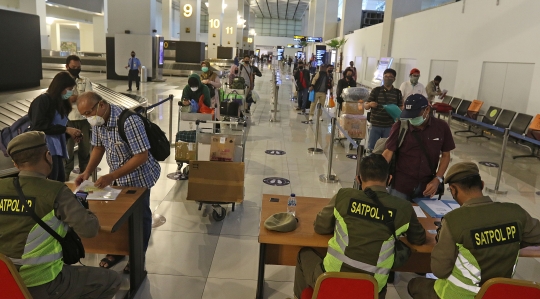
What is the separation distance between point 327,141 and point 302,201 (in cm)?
723

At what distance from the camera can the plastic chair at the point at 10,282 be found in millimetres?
2237

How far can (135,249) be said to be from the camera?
3.72m

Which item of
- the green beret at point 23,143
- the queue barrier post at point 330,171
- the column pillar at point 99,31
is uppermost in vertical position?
the column pillar at point 99,31

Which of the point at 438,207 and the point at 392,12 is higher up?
the point at 392,12

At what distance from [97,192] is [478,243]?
2853 millimetres

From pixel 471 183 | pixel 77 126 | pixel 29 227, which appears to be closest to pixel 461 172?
pixel 471 183

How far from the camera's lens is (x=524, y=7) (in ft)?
36.7

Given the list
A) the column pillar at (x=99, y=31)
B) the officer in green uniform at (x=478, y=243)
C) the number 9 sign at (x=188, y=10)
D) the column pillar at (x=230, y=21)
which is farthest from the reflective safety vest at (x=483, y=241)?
the column pillar at (x=99, y=31)

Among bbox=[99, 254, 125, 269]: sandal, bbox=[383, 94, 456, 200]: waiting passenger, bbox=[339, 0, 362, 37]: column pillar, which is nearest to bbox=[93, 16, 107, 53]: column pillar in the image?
bbox=[339, 0, 362, 37]: column pillar

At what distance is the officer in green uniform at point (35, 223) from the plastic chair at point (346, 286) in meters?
1.46

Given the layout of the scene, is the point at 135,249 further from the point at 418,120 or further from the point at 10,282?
the point at 418,120

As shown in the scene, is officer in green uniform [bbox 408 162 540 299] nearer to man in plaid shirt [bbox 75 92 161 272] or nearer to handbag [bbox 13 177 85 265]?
handbag [bbox 13 177 85 265]

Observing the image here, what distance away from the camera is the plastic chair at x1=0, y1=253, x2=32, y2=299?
2237 mm

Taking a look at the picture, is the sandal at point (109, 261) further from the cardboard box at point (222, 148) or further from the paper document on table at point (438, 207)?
the paper document on table at point (438, 207)
